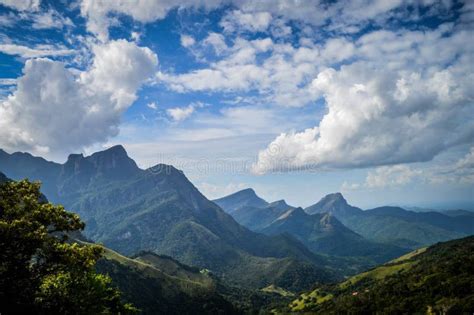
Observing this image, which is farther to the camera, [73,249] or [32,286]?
[73,249]

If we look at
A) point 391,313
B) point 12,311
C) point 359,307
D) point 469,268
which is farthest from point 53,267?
point 469,268

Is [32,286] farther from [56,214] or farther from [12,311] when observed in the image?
[56,214]

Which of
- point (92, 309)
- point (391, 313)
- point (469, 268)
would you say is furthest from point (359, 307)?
point (92, 309)

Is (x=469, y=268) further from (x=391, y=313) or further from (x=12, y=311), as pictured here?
(x=12, y=311)

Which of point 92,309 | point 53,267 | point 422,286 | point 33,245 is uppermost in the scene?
point 33,245

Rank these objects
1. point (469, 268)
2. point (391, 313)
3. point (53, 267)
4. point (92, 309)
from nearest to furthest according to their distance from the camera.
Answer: point (53, 267)
point (92, 309)
point (391, 313)
point (469, 268)

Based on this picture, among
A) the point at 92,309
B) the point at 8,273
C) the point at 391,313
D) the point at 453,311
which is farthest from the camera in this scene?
the point at 391,313

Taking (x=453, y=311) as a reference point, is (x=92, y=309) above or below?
above
